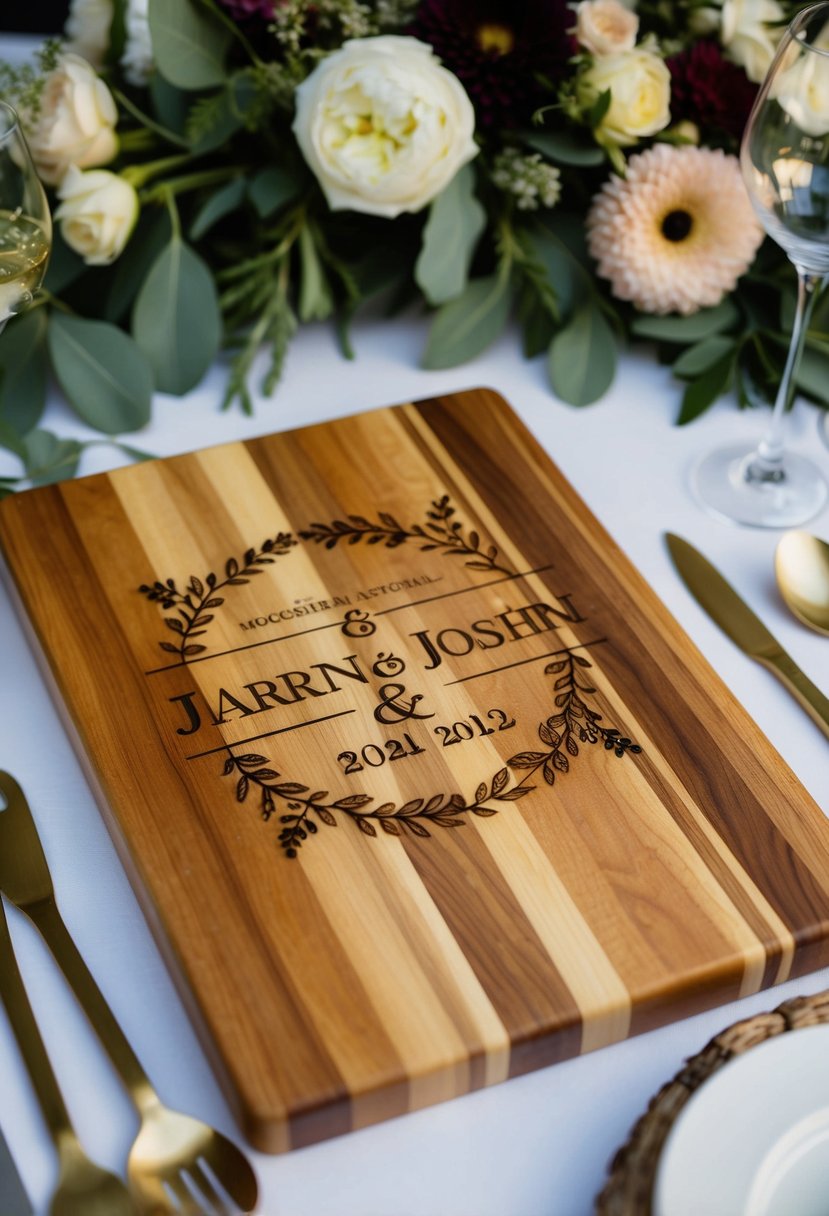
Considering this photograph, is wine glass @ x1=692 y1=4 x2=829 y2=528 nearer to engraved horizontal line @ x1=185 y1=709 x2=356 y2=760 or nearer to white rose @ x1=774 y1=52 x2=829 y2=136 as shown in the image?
white rose @ x1=774 y1=52 x2=829 y2=136

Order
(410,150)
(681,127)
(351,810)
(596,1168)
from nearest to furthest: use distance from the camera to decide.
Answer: (596,1168) → (351,810) → (410,150) → (681,127)

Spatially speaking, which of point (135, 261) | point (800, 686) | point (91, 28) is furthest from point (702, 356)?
point (91, 28)

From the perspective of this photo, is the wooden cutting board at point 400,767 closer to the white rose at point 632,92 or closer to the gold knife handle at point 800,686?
the gold knife handle at point 800,686

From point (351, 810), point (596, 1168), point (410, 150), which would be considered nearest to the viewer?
point (596, 1168)

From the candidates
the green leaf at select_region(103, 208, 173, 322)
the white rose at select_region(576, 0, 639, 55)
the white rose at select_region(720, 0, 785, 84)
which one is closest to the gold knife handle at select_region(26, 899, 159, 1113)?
the green leaf at select_region(103, 208, 173, 322)

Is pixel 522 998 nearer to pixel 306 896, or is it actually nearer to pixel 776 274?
pixel 306 896

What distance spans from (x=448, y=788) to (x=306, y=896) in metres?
0.12

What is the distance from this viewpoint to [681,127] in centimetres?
115

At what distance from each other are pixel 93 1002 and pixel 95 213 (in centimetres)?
69

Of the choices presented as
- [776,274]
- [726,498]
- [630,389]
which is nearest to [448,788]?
[726,498]

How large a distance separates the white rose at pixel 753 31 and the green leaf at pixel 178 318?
1.83 feet

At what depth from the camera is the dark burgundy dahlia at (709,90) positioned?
115cm

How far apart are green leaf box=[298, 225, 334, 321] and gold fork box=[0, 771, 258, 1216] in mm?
648

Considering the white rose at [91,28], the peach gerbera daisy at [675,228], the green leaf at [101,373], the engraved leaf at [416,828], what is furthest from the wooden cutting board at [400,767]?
the white rose at [91,28]
